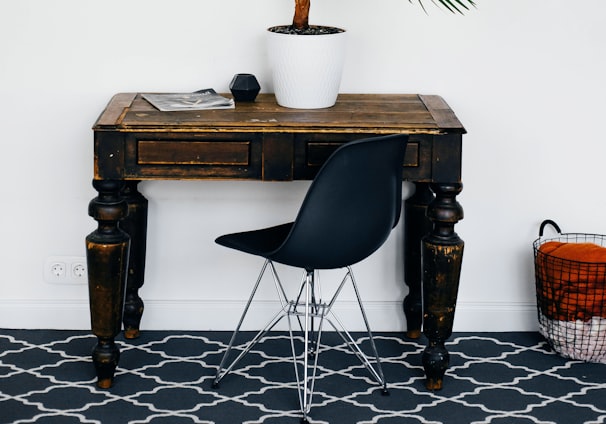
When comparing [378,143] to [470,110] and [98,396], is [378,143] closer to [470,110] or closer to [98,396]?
[470,110]

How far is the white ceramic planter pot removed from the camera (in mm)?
3293

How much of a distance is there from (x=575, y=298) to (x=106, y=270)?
1.54 meters

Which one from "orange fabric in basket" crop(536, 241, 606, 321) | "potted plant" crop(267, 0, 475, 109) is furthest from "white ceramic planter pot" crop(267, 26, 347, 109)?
"orange fabric in basket" crop(536, 241, 606, 321)

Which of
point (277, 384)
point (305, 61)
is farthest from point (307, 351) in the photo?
point (305, 61)

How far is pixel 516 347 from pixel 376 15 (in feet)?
4.11

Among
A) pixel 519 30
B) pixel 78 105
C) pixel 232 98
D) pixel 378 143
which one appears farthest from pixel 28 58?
pixel 519 30

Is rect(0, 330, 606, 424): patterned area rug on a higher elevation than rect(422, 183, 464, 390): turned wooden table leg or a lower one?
lower

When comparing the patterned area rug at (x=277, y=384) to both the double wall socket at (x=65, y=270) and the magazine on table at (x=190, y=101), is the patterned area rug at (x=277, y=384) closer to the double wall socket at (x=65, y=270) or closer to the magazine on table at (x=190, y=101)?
the double wall socket at (x=65, y=270)

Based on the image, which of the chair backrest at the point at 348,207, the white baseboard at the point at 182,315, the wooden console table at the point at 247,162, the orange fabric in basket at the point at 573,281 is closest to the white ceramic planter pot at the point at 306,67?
the wooden console table at the point at 247,162

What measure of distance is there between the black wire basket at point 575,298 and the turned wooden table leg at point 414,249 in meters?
0.41

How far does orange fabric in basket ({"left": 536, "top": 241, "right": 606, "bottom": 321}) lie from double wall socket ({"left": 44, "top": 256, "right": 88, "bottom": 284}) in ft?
5.28

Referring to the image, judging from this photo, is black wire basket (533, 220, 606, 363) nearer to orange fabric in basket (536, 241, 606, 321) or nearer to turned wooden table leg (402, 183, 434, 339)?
orange fabric in basket (536, 241, 606, 321)

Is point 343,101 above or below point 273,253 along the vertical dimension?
above

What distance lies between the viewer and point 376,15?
3.58 m
